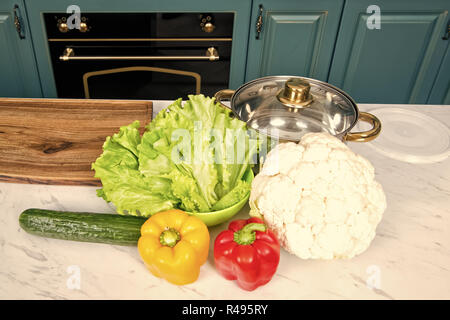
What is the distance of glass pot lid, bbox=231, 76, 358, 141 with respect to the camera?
96 cm

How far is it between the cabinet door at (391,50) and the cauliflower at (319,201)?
56.3 inches

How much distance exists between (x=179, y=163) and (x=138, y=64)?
138 centimetres

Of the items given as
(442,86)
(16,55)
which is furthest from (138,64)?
(442,86)

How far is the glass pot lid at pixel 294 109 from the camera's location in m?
0.96

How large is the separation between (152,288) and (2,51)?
1.81 m

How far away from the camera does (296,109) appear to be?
38.5 inches

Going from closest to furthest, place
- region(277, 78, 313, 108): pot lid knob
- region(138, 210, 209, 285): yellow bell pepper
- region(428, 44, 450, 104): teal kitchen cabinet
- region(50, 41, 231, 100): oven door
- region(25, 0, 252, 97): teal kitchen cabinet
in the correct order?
region(138, 210, 209, 285): yellow bell pepper
region(277, 78, 313, 108): pot lid knob
region(25, 0, 252, 97): teal kitchen cabinet
region(50, 41, 231, 100): oven door
region(428, 44, 450, 104): teal kitchen cabinet

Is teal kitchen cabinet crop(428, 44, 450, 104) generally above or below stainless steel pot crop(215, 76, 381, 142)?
below

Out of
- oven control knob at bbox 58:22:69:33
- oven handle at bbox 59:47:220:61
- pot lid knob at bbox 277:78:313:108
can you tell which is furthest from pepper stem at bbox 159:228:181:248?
oven control knob at bbox 58:22:69:33

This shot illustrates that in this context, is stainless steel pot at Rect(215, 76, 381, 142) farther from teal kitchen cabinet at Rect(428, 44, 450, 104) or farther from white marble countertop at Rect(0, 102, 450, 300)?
teal kitchen cabinet at Rect(428, 44, 450, 104)

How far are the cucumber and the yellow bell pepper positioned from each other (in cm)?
7

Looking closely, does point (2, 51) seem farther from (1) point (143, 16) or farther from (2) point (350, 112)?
(2) point (350, 112)

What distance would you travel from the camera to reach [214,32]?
6.59 feet
